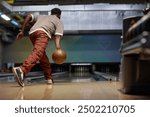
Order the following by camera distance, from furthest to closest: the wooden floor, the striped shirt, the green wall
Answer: the green wall, the striped shirt, the wooden floor

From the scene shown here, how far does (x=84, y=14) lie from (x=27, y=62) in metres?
7.53

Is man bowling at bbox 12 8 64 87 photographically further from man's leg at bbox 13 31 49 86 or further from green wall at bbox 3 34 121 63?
green wall at bbox 3 34 121 63

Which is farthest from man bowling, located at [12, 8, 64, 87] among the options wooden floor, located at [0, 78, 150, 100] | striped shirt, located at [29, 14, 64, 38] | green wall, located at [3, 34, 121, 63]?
green wall, located at [3, 34, 121, 63]

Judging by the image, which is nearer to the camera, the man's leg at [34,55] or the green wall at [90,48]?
the man's leg at [34,55]

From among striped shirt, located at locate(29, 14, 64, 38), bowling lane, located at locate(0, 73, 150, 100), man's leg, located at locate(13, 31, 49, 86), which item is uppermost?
striped shirt, located at locate(29, 14, 64, 38)

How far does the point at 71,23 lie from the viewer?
434 inches

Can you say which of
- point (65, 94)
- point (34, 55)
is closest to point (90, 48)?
point (34, 55)

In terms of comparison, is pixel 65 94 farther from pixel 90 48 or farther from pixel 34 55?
pixel 90 48

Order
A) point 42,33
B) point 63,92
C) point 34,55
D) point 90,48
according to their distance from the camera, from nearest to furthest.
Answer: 1. point 63,92
2. point 34,55
3. point 42,33
4. point 90,48

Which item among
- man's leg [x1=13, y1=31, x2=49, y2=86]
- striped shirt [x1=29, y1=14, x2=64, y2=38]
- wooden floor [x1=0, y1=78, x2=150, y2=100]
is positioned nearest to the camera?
wooden floor [x1=0, y1=78, x2=150, y2=100]

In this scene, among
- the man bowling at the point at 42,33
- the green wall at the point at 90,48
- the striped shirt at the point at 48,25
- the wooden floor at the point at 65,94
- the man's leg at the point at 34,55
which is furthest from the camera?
the green wall at the point at 90,48

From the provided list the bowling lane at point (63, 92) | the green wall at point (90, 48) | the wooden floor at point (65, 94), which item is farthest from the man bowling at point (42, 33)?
the green wall at point (90, 48)

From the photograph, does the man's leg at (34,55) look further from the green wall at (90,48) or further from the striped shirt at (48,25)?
the green wall at (90,48)

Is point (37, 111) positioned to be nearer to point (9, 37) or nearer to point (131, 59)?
point (131, 59)
